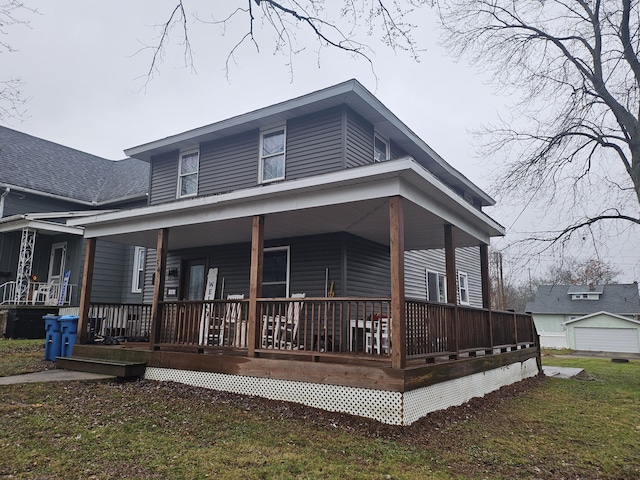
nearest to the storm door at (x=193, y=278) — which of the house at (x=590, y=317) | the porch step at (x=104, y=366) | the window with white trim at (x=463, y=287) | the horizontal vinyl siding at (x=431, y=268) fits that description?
the porch step at (x=104, y=366)

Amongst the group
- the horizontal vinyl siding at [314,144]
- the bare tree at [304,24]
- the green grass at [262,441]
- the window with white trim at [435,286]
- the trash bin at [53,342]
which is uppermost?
the horizontal vinyl siding at [314,144]

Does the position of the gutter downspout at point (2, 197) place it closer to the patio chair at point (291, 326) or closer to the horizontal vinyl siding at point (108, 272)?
the horizontal vinyl siding at point (108, 272)

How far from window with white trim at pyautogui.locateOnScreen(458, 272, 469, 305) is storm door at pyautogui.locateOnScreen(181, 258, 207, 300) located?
28.8 feet

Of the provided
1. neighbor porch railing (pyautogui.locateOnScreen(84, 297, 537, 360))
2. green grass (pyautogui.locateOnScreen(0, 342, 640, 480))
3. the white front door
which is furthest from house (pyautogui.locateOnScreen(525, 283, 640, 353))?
the white front door

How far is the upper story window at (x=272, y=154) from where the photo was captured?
398 inches

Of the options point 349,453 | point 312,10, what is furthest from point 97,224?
point 349,453

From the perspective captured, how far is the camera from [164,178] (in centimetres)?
1216

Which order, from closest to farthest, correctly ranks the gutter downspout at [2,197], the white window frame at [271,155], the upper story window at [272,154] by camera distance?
the white window frame at [271,155], the upper story window at [272,154], the gutter downspout at [2,197]

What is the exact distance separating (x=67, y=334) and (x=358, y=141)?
7285 mm

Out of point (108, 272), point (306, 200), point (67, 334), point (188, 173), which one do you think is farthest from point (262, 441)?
point (108, 272)

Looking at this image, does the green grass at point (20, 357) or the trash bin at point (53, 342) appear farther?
the trash bin at point (53, 342)

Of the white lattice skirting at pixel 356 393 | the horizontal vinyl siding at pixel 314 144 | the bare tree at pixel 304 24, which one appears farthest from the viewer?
the horizontal vinyl siding at pixel 314 144

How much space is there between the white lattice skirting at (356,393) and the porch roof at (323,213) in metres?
2.56

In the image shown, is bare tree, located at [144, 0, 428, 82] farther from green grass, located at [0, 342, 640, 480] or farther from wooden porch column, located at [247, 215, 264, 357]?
green grass, located at [0, 342, 640, 480]
